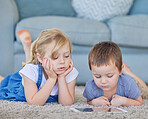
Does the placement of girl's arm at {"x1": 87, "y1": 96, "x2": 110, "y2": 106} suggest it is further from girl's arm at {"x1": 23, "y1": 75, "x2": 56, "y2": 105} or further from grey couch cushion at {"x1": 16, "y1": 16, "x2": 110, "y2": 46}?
grey couch cushion at {"x1": 16, "y1": 16, "x2": 110, "y2": 46}

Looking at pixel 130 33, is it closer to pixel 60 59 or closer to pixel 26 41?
pixel 26 41

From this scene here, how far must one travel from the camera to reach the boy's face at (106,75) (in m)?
1.26

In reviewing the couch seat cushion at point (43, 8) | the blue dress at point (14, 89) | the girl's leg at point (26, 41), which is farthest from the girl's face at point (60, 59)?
the couch seat cushion at point (43, 8)

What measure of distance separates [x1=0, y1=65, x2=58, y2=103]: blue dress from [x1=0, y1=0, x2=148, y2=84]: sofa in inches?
19.1

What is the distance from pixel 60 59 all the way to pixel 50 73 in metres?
0.09

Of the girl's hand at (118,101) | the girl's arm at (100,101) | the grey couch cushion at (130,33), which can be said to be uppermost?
the grey couch cushion at (130,33)

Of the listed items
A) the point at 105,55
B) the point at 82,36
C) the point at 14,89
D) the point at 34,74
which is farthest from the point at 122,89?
the point at 82,36

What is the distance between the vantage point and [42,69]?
1.45m

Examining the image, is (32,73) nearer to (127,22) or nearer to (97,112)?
(97,112)

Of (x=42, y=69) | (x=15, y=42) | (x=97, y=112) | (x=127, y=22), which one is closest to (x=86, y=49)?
(x=127, y=22)

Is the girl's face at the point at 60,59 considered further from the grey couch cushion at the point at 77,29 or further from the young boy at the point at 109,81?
the grey couch cushion at the point at 77,29

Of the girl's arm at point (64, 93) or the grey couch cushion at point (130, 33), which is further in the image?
the grey couch cushion at point (130, 33)

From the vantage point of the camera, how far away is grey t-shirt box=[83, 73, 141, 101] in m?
1.38

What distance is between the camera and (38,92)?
53.1 inches
